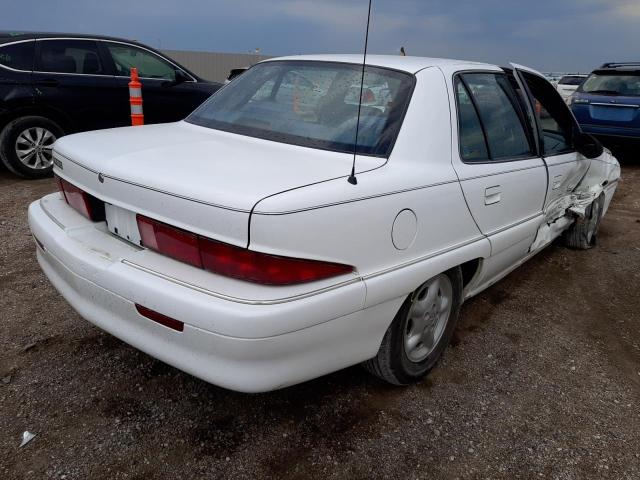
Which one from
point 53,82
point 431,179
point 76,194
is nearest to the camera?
point 431,179

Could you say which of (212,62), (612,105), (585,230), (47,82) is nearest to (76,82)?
(47,82)

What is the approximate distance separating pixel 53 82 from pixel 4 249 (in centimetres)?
284

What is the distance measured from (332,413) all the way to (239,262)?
38.6 inches

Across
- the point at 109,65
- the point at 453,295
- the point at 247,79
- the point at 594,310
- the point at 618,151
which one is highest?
the point at 247,79

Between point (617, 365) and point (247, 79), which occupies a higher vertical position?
point (247, 79)

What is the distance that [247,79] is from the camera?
3045 mm

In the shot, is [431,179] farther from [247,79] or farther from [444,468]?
[247,79]

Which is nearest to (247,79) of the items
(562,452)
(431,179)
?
(431,179)

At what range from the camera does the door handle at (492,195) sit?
2586 millimetres

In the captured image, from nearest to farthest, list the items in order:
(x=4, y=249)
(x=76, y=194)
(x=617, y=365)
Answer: (x=76, y=194)
(x=617, y=365)
(x=4, y=249)

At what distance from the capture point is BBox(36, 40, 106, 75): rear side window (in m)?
6.10

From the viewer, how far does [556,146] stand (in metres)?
3.63

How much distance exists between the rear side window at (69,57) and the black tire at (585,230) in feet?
18.5

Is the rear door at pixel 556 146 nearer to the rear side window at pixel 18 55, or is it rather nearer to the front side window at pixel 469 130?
the front side window at pixel 469 130
